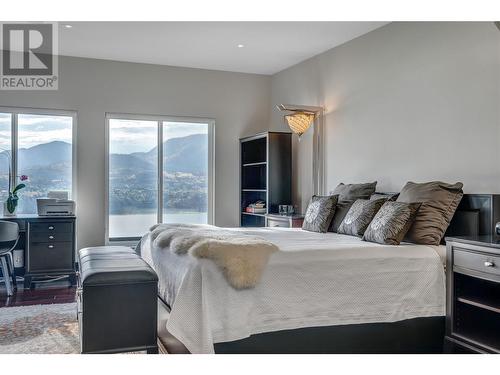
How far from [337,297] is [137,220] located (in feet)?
13.2

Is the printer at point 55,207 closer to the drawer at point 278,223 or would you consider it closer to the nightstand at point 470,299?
the drawer at point 278,223

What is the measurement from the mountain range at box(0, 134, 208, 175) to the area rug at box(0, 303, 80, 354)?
2192 mm

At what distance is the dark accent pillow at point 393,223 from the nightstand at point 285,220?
1.84 metres

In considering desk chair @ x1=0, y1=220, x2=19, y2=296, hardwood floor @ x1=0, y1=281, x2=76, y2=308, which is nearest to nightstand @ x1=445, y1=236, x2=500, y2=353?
hardwood floor @ x1=0, y1=281, x2=76, y2=308

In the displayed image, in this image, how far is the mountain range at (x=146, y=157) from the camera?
588 cm

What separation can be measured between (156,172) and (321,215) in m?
2.97

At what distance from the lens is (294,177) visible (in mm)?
6090

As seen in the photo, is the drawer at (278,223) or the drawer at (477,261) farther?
the drawer at (278,223)

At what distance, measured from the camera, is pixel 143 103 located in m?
6.30

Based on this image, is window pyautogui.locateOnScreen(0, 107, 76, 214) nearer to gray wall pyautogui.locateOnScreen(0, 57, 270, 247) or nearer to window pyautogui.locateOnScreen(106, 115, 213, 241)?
gray wall pyautogui.locateOnScreen(0, 57, 270, 247)

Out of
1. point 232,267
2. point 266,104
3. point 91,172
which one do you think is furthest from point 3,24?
point 232,267

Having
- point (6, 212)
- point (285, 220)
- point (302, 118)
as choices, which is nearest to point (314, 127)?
point (302, 118)

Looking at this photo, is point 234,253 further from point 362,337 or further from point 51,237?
point 51,237

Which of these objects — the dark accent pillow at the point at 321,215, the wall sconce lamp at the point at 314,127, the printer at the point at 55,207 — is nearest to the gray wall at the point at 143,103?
the printer at the point at 55,207
